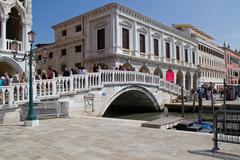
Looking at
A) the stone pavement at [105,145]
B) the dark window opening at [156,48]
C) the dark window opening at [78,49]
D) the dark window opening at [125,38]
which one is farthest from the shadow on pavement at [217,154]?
the dark window opening at [156,48]

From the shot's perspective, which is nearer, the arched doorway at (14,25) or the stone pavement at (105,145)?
the stone pavement at (105,145)

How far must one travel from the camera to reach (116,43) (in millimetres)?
23344

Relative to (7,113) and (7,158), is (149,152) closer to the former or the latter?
(7,158)

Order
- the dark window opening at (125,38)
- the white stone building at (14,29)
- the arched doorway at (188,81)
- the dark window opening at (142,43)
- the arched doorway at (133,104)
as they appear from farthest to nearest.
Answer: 1. the arched doorway at (188,81)
2. the dark window opening at (142,43)
3. the dark window opening at (125,38)
4. the arched doorway at (133,104)
5. the white stone building at (14,29)

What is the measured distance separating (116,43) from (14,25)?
9813 millimetres

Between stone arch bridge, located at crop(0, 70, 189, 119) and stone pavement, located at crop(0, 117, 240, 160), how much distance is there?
Answer: 2555 mm

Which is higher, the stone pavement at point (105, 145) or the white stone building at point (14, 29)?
the white stone building at point (14, 29)

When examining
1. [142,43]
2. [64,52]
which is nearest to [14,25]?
[64,52]

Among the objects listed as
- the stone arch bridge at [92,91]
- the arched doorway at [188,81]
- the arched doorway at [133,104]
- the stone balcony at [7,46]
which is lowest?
the arched doorway at [133,104]

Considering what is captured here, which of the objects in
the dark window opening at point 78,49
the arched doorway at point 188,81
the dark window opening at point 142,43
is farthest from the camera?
the arched doorway at point 188,81

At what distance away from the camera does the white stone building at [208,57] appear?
141 feet

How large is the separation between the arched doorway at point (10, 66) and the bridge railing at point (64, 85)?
444 cm

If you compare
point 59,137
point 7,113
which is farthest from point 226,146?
point 7,113

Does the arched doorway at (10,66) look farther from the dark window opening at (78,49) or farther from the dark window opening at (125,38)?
the dark window opening at (125,38)
